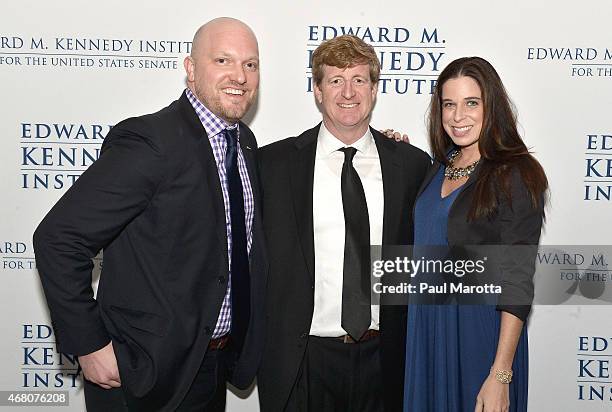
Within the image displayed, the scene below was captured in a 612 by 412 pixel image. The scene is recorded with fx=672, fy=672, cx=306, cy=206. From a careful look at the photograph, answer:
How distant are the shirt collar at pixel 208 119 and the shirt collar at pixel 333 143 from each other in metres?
0.46

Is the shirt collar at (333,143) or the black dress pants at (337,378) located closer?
the black dress pants at (337,378)

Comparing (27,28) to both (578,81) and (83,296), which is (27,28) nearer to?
(83,296)

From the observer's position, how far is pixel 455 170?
234cm

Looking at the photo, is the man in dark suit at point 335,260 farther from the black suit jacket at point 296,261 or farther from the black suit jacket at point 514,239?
the black suit jacket at point 514,239

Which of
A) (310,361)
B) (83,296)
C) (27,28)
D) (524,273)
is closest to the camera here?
(83,296)

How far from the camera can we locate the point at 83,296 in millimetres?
1883

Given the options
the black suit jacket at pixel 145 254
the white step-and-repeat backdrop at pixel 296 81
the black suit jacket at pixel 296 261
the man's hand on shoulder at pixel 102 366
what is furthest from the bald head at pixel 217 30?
the man's hand on shoulder at pixel 102 366

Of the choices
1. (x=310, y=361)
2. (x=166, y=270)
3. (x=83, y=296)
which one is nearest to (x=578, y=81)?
(x=310, y=361)

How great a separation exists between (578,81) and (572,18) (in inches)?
11.2

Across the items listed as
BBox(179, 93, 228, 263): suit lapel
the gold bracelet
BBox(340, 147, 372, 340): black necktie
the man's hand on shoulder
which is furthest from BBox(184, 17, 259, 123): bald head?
the gold bracelet

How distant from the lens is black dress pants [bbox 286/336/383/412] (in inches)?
93.2

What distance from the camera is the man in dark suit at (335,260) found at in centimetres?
235

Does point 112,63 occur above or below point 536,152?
above

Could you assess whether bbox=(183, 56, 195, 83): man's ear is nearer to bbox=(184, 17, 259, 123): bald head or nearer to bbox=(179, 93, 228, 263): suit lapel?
bbox=(184, 17, 259, 123): bald head
